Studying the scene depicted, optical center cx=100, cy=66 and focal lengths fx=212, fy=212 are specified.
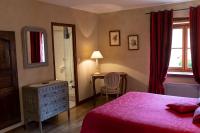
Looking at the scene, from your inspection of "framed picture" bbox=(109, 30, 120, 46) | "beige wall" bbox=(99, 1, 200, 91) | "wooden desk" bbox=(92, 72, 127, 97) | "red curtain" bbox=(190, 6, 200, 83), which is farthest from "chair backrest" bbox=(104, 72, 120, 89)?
"red curtain" bbox=(190, 6, 200, 83)

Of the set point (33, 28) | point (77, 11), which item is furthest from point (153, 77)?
point (33, 28)

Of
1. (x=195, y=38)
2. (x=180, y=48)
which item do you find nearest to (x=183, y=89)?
(x=180, y=48)

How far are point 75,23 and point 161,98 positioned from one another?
288 cm

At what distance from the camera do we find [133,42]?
18.0 feet

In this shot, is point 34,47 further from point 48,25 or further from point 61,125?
point 61,125

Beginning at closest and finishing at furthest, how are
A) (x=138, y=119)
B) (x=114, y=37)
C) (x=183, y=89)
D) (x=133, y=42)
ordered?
1. (x=138, y=119)
2. (x=183, y=89)
3. (x=133, y=42)
4. (x=114, y=37)

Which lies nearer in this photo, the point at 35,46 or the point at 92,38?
the point at 35,46

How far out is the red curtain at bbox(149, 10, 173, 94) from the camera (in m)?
4.84

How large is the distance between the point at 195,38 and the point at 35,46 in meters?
3.38

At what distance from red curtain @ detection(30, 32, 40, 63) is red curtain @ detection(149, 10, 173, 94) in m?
2.62

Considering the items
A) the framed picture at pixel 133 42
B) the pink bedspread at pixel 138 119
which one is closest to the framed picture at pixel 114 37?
the framed picture at pixel 133 42

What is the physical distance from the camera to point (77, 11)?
17.4 ft

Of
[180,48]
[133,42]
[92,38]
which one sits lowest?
[180,48]

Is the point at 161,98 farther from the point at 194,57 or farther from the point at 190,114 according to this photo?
the point at 194,57
